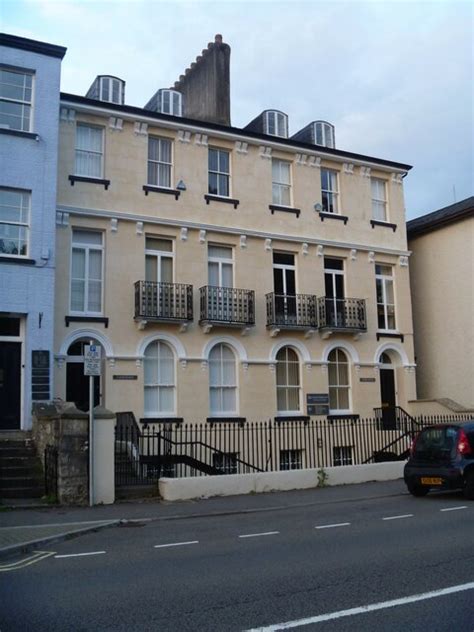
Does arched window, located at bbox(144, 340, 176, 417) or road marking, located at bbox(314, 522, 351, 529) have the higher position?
arched window, located at bbox(144, 340, 176, 417)

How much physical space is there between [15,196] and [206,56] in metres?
10.6

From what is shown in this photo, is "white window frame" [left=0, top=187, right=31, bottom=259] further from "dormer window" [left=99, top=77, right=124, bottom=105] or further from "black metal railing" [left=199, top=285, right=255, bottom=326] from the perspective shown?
"black metal railing" [left=199, top=285, right=255, bottom=326]

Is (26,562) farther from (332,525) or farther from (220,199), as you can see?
(220,199)

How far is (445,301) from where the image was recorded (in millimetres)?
27047

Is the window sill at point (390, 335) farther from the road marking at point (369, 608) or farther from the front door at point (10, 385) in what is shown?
the road marking at point (369, 608)

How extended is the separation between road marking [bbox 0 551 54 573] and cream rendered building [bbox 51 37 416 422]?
33.4 ft

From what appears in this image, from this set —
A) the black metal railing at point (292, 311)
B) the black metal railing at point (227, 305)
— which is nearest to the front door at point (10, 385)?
the black metal railing at point (227, 305)

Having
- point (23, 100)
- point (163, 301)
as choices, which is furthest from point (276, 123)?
point (23, 100)

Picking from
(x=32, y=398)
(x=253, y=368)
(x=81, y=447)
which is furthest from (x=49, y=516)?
(x=253, y=368)

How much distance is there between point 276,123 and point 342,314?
760cm

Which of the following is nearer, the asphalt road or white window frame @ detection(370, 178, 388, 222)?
the asphalt road

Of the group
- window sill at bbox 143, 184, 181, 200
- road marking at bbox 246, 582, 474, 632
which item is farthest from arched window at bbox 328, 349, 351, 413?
road marking at bbox 246, 582, 474, 632

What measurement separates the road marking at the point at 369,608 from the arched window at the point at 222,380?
15.1 metres

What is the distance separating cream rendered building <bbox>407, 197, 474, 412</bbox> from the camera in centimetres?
2597
